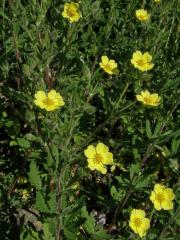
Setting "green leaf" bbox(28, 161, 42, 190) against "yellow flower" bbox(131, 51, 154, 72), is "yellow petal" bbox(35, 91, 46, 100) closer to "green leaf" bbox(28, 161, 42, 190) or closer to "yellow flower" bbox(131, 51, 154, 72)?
"green leaf" bbox(28, 161, 42, 190)

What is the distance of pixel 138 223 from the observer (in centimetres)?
255

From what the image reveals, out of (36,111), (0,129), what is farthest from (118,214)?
(0,129)

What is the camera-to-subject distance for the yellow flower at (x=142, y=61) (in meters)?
3.08

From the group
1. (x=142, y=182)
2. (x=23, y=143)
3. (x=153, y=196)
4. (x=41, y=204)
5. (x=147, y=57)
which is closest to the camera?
(x=41, y=204)

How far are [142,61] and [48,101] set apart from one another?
0.86m

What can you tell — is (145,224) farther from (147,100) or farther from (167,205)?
(147,100)

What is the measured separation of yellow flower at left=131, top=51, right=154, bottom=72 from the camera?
3.08 meters

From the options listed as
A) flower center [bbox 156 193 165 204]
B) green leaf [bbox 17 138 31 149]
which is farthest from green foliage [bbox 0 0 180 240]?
flower center [bbox 156 193 165 204]

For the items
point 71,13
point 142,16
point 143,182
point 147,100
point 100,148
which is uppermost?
point 71,13

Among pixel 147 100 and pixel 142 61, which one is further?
pixel 142 61

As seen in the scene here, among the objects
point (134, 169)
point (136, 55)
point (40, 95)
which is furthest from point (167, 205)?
point (136, 55)

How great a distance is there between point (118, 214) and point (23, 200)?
0.65 metres

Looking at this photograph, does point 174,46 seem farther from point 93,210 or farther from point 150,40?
point 93,210

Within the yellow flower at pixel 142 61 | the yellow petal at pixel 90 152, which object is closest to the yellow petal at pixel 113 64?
the yellow flower at pixel 142 61
